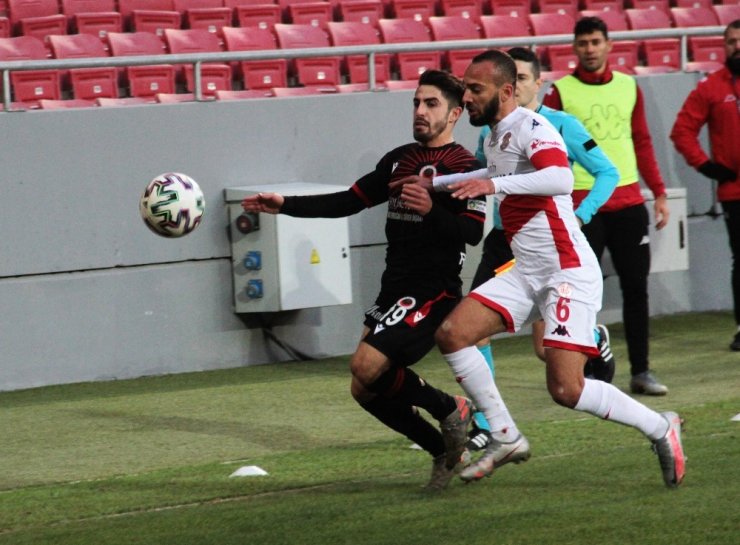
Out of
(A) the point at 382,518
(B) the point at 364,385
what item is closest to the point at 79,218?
(B) the point at 364,385

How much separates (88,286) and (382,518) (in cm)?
486

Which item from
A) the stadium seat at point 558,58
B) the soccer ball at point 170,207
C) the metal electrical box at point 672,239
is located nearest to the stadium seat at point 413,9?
the stadium seat at point 558,58

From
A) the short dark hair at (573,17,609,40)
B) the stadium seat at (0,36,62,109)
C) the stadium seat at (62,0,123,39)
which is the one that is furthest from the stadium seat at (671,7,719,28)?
the stadium seat at (0,36,62,109)

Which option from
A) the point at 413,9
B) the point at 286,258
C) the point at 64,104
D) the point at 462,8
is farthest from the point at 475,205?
the point at 462,8

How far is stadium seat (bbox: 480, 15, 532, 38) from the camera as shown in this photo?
1434cm

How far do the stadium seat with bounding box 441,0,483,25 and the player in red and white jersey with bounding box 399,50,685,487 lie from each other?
8.80 metres

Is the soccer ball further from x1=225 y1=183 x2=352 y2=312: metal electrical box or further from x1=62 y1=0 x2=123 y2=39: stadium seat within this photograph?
x1=62 y1=0 x2=123 y2=39: stadium seat

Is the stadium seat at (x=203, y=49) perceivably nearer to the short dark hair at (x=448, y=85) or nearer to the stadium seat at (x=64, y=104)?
the stadium seat at (x=64, y=104)

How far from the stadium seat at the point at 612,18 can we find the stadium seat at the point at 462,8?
122cm

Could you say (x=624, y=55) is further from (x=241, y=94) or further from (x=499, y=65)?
(x=499, y=65)

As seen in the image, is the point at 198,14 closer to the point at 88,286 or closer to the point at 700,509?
the point at 88,286

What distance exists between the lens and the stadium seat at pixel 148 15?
1294cm

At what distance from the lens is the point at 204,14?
43.6ft

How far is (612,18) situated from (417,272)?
9.57 meters
